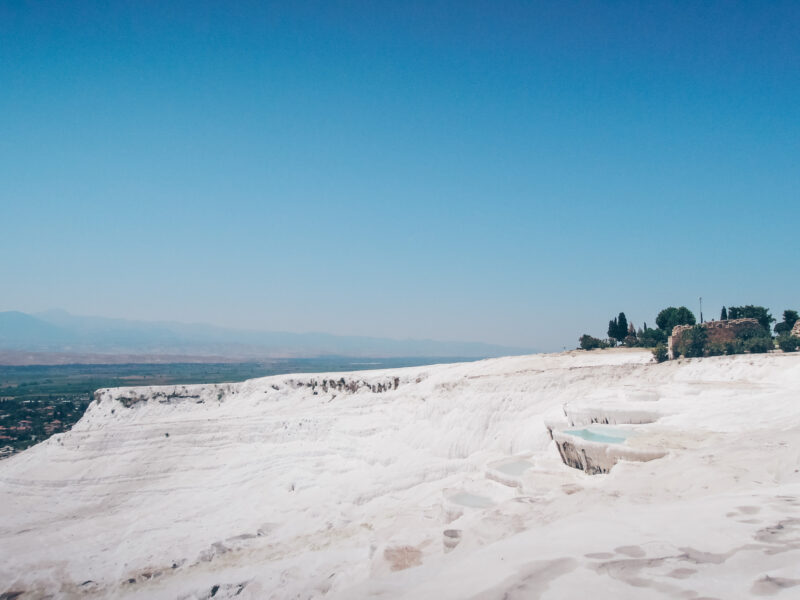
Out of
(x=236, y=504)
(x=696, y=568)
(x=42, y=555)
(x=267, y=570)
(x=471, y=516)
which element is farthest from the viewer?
(x=236, y=504)

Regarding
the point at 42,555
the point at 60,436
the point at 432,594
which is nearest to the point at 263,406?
the point at 60,436

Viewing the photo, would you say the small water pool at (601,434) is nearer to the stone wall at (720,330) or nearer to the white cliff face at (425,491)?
the white cliff face at (425,491)

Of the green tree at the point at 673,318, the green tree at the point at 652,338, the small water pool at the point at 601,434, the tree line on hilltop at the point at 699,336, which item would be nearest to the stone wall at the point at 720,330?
the tree line on hilltop at the point at 699,336

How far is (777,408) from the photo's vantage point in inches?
498

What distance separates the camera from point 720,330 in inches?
1059

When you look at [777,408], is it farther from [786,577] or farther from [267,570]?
[267,570]

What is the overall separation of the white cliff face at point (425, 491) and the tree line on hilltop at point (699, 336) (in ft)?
8.64

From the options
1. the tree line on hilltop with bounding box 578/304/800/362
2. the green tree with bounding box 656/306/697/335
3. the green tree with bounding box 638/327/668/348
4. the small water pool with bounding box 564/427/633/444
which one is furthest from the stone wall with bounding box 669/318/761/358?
the small water pool with bounding box 564/427/633/444

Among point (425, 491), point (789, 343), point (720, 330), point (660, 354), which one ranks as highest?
point (720, 330)

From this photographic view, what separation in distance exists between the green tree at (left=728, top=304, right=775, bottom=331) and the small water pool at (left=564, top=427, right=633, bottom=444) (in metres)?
25.4

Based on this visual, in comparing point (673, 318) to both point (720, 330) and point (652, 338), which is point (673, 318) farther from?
point (720, 330)

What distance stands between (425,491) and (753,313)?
2860cm

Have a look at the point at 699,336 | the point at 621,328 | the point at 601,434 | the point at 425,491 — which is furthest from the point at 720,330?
the point at 425,491

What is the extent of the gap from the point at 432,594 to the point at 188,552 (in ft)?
39.6
